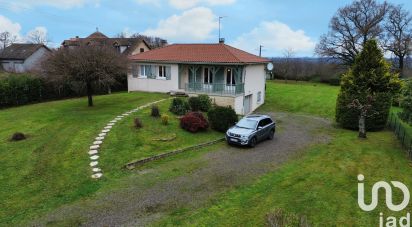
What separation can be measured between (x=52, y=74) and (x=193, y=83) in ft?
40.5

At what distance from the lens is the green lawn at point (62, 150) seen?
1193 cm

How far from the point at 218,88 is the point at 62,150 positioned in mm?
15711

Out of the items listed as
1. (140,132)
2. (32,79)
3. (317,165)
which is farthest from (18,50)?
(317,165)

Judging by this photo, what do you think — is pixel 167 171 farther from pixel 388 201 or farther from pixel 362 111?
pixel 362 111

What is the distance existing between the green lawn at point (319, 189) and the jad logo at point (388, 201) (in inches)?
7.6

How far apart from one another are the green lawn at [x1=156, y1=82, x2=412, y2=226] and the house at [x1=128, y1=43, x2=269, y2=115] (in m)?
10.5

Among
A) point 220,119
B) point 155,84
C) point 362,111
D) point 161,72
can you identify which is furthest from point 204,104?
point 362,111

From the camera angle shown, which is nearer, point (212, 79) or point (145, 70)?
point (212, 79)

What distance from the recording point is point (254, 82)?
104 feet

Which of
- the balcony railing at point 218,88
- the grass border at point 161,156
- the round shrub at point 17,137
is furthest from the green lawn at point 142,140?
the balcony railing at point 218,88

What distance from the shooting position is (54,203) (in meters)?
11.4

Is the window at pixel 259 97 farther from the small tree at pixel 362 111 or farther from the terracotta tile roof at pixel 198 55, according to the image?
the small tree at pixel 362 111

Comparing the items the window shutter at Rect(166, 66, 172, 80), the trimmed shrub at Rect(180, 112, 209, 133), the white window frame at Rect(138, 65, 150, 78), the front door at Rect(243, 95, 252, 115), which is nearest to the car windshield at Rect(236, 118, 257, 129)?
the trimmed shrub at Rect(180, 112, 209, 133)

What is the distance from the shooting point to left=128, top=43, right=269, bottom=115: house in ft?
92.7
